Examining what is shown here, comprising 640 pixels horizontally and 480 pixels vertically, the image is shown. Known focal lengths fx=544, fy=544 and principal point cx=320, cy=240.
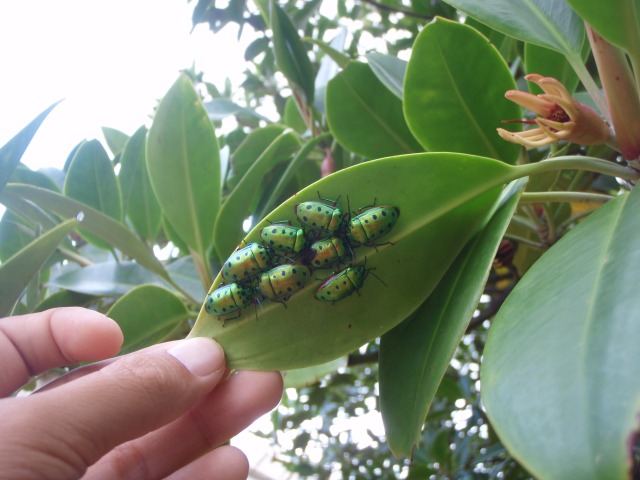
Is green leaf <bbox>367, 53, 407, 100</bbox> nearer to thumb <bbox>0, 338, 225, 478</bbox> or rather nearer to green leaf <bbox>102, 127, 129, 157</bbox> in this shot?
thumb <bbox>0, 338, 225, 478</bbox>

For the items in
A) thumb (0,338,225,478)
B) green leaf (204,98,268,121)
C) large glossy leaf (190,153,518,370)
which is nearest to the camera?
thumb (0,338,225,478)

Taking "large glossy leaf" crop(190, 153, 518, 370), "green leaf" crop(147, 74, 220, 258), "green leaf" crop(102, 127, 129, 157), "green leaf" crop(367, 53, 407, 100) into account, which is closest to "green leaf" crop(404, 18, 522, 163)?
"green leaf" crop(367, 53, 407, 100)

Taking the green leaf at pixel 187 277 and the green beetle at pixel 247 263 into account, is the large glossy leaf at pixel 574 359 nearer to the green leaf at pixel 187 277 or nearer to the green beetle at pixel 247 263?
the green beetle at pixel 247 263

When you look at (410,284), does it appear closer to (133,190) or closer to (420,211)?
(420,211)

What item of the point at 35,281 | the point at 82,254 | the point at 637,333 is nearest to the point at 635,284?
the point at 637,333

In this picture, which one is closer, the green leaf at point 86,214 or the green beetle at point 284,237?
the green beetle at point 284,237

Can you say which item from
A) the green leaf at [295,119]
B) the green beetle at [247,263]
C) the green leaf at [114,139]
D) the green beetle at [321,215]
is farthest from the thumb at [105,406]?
the green leaf at [114,139]
